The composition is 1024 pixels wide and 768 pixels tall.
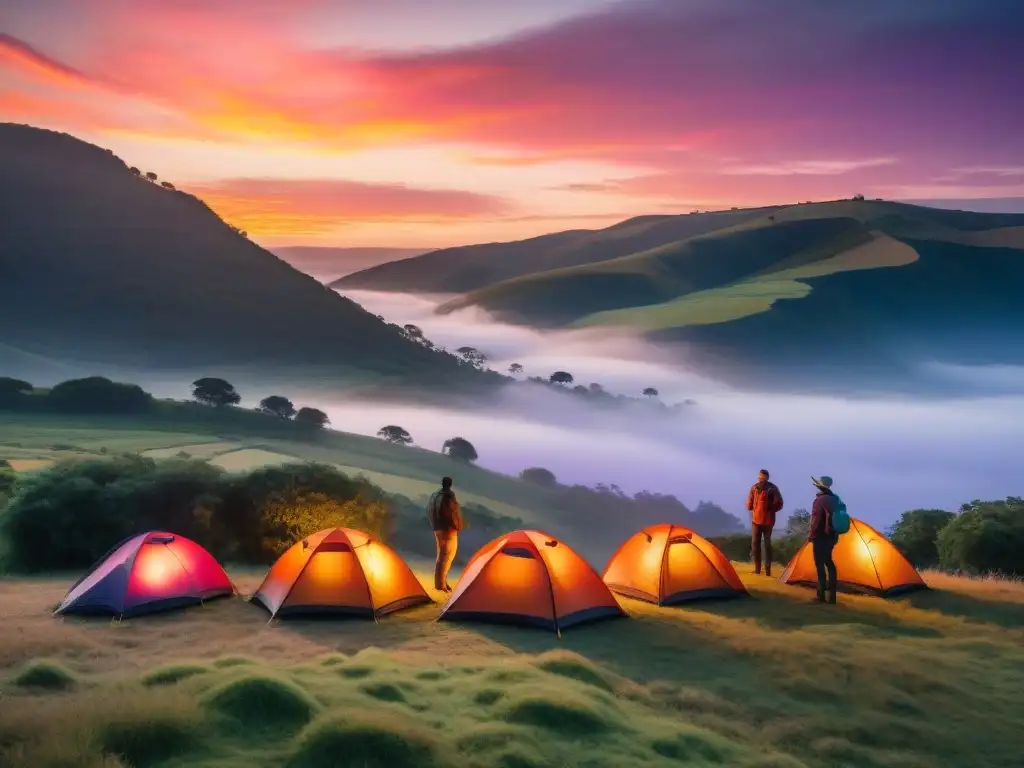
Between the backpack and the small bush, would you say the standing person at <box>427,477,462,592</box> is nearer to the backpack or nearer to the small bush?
the small bush

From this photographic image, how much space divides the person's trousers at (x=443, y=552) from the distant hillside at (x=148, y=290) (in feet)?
443

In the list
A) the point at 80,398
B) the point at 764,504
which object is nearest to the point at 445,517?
the point at 764,504

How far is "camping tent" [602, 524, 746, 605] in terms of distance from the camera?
1847 cm

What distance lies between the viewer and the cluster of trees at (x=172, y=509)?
25.4m

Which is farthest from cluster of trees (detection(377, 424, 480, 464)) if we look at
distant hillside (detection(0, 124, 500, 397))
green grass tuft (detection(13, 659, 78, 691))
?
green grass tuft (detection(13, 659, 78, 691))

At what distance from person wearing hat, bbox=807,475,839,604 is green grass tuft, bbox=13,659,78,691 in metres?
14.5

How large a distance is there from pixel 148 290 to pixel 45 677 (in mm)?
159043

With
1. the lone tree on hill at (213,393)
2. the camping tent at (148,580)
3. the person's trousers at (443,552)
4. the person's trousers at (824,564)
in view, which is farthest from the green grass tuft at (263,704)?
the lone tree on hill at (213,393)

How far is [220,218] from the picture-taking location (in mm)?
183625

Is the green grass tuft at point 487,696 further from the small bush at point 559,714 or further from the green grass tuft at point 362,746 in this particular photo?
the green grass tuft at point 362,746

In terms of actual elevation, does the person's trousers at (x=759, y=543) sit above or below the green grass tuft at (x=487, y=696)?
above

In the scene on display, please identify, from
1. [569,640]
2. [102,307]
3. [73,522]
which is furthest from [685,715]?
[102,307]

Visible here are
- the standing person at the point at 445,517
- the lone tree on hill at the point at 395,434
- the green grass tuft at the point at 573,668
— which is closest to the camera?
the green grass tuft at the point at 573,668

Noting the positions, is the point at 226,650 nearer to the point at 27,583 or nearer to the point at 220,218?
the point at 27,583
